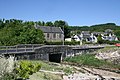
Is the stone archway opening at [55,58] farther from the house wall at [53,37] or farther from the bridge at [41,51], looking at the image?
the house wall at [53,37]

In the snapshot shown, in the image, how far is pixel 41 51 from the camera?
60906 millimetres

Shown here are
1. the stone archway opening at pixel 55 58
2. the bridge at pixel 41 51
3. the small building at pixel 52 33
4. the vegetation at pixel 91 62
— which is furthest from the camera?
the small building at pixel 52 33

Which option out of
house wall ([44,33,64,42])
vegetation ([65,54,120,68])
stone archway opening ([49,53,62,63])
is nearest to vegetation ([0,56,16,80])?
vegetation ([65,54,120,68])

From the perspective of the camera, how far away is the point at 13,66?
27.5 meters

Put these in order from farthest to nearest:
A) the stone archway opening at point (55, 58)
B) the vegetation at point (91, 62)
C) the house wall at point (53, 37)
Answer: the house wall at point (53, 37), the stone archway opening at point (55, 58), the vegetation at point (91, 62)

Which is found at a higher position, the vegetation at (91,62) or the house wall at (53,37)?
the house wall at (53,37)

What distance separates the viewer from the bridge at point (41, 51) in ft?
→ 170

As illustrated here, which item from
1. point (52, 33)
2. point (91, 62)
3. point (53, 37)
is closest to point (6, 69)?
Result: point (91, 62)

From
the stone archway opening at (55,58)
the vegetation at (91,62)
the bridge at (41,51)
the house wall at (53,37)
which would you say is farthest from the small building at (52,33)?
the vegetation at (91,62)

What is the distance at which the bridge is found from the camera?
5192 cm

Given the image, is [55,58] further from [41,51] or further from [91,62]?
[41,51]

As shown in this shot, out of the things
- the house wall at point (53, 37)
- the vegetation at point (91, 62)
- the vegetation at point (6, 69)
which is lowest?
the vegetation at point (91, 62)

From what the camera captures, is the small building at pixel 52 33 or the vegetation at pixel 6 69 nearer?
the vegetation at pixel 6 69

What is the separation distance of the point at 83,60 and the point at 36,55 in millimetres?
14886
